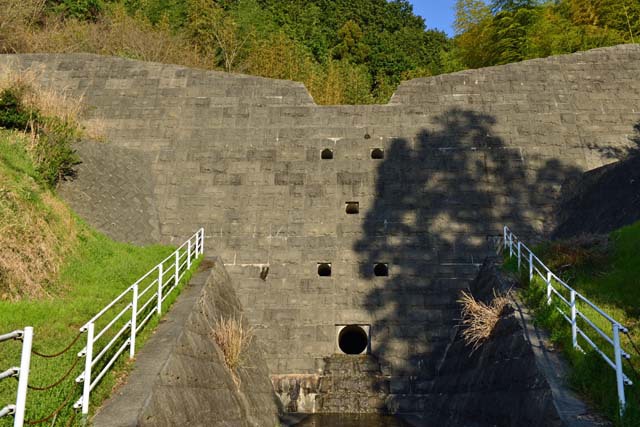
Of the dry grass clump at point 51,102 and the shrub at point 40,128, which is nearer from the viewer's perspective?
the shrub at point 40,128

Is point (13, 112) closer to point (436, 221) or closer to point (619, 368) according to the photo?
point (436, 221)

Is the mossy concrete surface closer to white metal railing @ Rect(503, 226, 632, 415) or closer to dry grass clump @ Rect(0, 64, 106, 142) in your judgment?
white metal railing @ Rect(503, 226, 632, 415)

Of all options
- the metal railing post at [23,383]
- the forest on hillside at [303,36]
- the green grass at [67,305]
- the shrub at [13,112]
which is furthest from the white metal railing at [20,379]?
the forest on hillside at [303,36]

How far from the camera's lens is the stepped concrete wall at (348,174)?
42.1ft

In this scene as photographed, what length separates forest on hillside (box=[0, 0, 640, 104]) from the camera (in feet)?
85.7

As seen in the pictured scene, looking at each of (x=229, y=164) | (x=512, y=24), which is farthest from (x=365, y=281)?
(x=512, y=24)

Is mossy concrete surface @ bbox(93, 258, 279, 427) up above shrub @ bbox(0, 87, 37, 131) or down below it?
below

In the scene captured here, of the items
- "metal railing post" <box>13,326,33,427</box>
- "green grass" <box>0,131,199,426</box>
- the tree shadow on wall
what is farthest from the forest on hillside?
"metal railing post" <box>13,326,33,427</box>

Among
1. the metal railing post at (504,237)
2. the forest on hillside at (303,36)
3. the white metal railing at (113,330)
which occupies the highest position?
the forest on hillside at (303,36)

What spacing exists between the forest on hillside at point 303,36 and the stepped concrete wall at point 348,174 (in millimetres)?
9173

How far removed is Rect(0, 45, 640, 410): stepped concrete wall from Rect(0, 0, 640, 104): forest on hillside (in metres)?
9.17

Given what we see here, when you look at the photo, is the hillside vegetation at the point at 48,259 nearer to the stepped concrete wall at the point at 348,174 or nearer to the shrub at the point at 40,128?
the shrub at the point at 40,128

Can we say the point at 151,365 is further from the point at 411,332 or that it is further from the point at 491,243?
the point at 491,243

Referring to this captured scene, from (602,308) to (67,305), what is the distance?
317 inches
